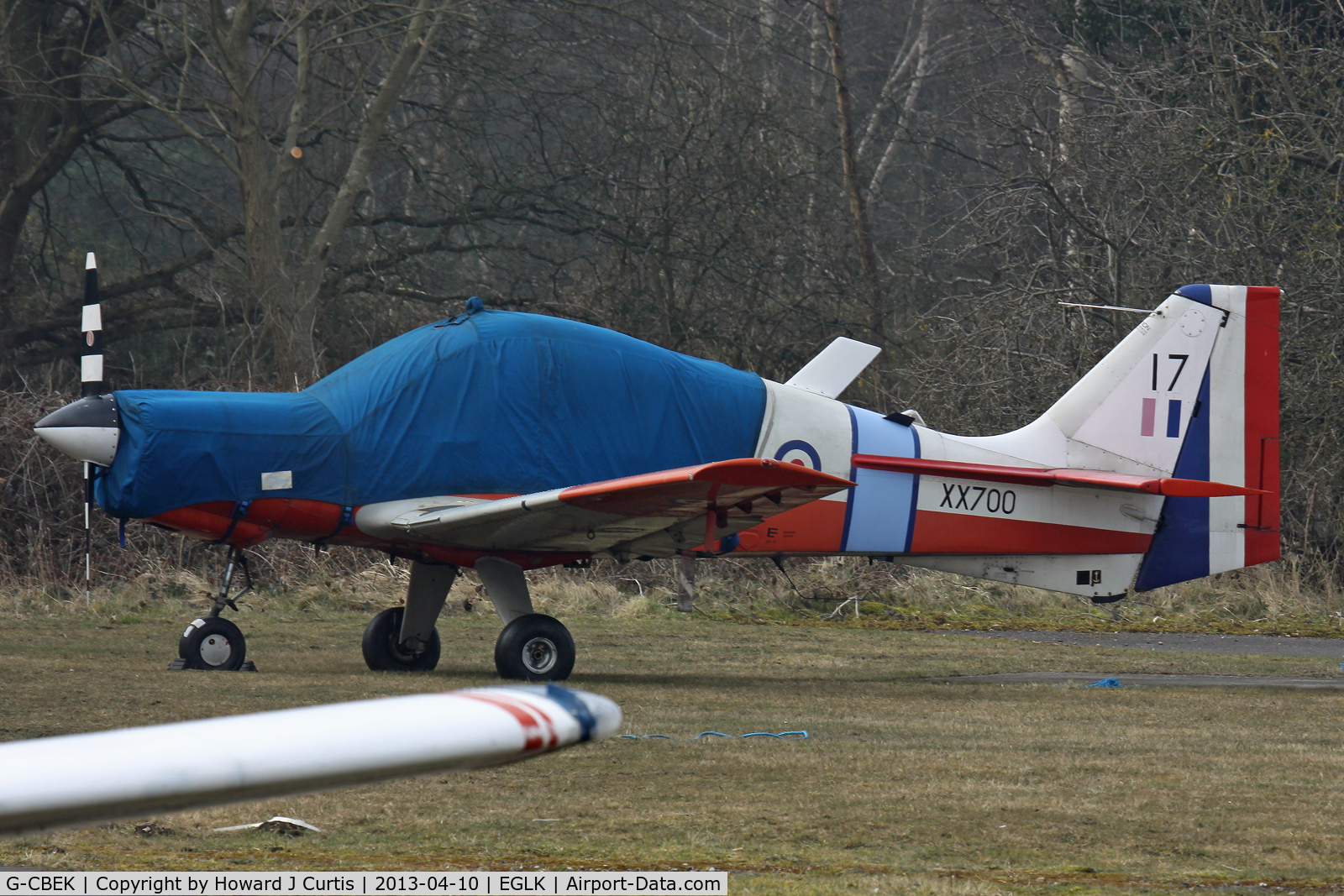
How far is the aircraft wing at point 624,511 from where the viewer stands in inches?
330

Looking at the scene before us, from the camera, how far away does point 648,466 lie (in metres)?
10.2

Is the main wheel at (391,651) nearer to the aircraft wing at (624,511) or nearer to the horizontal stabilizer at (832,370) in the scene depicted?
the aircraft wing at (624,511)

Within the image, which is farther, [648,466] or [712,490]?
[648,466]

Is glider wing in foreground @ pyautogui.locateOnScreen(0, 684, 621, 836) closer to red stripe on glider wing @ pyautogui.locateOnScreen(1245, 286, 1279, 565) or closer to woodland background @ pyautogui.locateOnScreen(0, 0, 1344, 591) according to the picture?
red stripe on glider wing @ pyautogui.locateOnScreen(1245, 286, 1279, 565)

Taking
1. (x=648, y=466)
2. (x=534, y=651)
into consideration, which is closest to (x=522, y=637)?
(x=534, y=651)

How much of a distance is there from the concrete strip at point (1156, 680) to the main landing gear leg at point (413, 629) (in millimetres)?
3441

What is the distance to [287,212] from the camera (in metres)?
24.0

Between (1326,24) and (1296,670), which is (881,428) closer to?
(1296,670)

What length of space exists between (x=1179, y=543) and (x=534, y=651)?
4.96 metres

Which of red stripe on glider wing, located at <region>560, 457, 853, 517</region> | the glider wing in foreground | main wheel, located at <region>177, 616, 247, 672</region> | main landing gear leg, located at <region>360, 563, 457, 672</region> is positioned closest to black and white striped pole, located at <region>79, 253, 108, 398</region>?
main wheel, located at <region>177, 616, 247, 672</region>

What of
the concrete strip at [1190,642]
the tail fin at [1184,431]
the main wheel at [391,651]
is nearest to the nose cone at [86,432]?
the main wheel at [391,651]

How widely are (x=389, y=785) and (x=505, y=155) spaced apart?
58.6 ft

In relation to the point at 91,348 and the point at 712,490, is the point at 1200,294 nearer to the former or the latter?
the point at 712,490

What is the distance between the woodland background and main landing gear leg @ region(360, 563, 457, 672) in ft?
22.5
